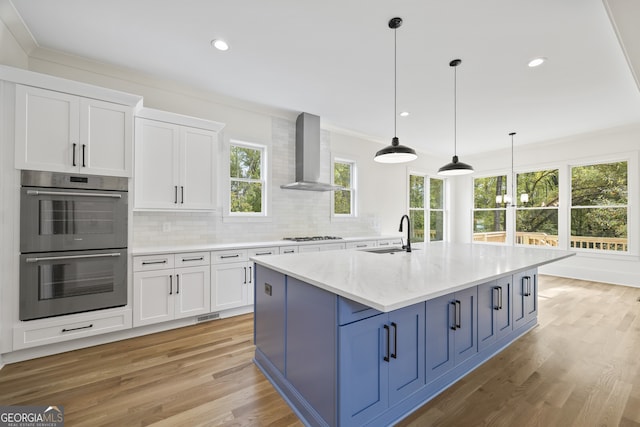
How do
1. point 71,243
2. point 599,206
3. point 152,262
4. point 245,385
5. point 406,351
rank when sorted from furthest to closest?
point 599,206
point 152,262
point 71,243
point 245,385
point 406,351

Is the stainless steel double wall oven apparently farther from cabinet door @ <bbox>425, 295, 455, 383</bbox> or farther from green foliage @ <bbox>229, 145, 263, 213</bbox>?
cabinet door @ <bbox>425, 295, 455, 383</bbox>

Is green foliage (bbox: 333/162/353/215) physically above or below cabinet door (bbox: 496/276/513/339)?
above

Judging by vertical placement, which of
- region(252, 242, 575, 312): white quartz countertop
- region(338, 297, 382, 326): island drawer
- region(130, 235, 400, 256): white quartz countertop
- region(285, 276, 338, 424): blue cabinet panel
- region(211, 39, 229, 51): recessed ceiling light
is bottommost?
region(285, 276, 338, 424): blue cabinet panel

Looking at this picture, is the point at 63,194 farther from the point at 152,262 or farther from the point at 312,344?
the point at 312,344

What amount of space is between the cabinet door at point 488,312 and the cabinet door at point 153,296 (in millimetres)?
3046


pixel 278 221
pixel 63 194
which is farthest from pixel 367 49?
pixel 63 194

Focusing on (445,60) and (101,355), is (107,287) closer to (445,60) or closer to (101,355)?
(101,355)

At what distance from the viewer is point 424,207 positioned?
6.97 meters

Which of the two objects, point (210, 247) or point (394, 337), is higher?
point (210, 247)

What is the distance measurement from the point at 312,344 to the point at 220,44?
9.33ft

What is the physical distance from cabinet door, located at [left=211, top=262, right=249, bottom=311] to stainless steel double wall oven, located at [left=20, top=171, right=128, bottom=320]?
34.9 inches

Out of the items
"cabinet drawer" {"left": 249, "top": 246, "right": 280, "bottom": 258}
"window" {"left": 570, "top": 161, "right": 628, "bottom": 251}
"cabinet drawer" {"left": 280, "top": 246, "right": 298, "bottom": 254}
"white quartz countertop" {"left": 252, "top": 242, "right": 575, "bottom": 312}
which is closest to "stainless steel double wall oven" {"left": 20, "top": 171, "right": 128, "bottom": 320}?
"cabinet drawer" {"left": 249, "top": 246, "right": 280, "bottom": 258}

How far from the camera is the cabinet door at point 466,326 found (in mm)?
2025

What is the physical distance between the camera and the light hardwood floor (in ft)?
5.58
